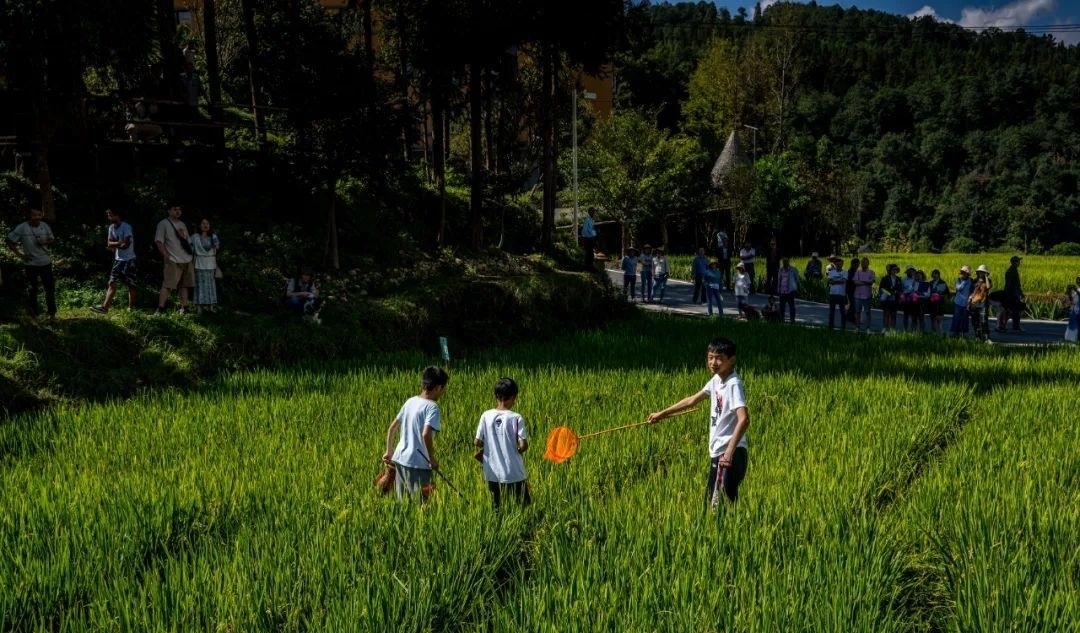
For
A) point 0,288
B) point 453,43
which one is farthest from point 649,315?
point 0,288

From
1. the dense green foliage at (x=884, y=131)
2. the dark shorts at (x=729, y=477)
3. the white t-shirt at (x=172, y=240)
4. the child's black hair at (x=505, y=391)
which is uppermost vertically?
the dense green foliage at (x=884, y=131)

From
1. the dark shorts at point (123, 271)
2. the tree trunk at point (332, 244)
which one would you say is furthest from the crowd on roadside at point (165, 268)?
the tree trunk at point (332, 244)

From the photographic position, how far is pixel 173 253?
11.6 meters

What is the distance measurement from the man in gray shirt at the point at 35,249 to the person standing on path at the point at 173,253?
1336 mm

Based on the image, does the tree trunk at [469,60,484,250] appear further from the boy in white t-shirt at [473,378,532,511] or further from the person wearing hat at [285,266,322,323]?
the boy in white t-shirt at [473,378,532,511]

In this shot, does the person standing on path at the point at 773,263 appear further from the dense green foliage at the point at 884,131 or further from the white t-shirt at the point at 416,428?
the white t-shirt at the point at 416,428

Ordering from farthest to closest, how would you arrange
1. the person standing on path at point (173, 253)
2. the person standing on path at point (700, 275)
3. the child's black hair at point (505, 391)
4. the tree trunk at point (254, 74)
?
1. the person standing on path at point (700, 275)
2. the tree trunk at point (254, 74)
3. the person standing on path at point (173, 253)
4. the child's black hair at point (505, 391)

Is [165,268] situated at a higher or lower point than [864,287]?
higher

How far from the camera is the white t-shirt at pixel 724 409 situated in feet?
18.7

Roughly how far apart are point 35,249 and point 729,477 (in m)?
9.35

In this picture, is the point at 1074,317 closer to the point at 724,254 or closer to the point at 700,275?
the point at 700,275

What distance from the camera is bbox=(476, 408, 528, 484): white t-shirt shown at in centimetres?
566

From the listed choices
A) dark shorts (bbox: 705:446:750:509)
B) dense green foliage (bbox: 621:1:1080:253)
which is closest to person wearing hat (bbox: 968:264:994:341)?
dark shorts (bbox: 705:446:750:509)

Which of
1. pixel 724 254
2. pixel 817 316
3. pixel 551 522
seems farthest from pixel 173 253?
pixel 724 254
